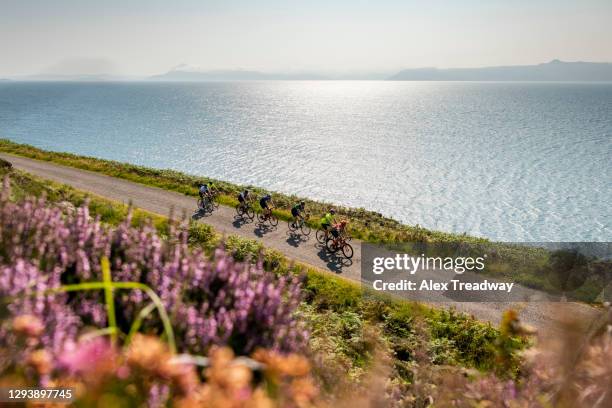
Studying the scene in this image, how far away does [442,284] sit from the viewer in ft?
70.1

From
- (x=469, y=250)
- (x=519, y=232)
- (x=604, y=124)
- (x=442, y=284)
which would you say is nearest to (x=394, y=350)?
(x=442, y=284)

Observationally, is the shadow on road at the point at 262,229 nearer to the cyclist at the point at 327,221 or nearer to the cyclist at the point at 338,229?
the cyclist at the point at 327,221

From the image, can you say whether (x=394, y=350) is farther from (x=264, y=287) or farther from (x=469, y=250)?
(x=469, y=250)

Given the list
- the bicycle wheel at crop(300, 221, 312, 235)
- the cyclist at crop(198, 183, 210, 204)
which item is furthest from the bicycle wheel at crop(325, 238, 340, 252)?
the cyclist at crop(198, 183, 210, 204)

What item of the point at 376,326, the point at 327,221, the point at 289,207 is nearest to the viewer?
the point at 376,326

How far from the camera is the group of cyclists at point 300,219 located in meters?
24.3

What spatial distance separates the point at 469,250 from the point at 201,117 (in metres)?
167

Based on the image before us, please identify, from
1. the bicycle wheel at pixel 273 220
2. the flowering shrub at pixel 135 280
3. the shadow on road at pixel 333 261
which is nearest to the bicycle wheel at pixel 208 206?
the bicycle wheel at pixel 273 220

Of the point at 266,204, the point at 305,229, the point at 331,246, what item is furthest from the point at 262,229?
the point at 331,246

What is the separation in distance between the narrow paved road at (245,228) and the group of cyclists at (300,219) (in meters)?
0.60

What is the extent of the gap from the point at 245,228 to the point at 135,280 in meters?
24.3

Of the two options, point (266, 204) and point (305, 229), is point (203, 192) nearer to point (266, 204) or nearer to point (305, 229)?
point (266, 204)

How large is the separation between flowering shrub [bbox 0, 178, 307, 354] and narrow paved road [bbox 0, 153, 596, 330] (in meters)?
3.95

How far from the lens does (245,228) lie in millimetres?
28734
